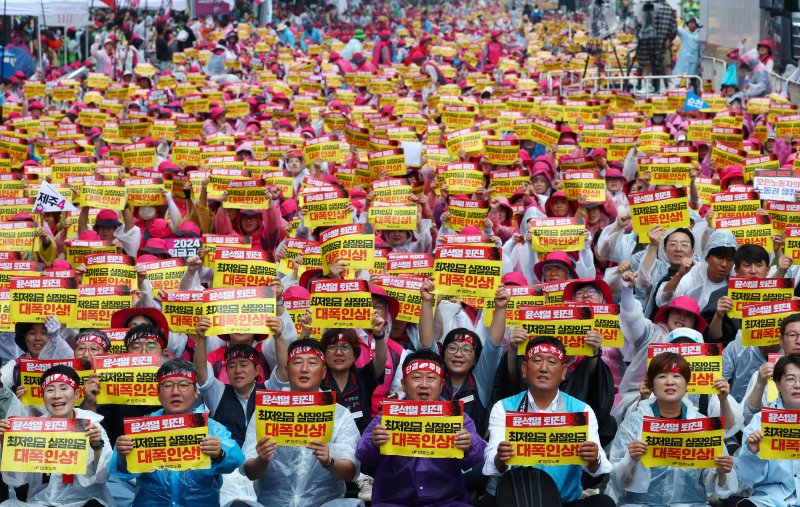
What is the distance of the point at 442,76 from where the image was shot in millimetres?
24312

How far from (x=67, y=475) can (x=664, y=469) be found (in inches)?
121

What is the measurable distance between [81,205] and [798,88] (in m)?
12.7

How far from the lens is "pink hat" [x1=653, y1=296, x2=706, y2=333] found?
8205mm

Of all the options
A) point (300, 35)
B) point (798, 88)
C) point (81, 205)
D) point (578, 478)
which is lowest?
point (578, 478)

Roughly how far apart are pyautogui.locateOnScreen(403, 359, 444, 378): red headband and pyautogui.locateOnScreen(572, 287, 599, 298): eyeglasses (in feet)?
5.44

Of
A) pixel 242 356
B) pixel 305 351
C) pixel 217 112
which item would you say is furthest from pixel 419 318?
pixel 217 112

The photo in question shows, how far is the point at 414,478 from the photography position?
692cm

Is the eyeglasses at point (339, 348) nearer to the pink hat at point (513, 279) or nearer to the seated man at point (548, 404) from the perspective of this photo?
the seated man at point (548, 404)

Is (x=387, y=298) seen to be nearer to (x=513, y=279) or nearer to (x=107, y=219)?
(x=513, y=279)

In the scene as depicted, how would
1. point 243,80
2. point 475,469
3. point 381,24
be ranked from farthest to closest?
point 381,24
point 243,80
point 475,469

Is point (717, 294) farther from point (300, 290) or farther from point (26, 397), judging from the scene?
point (26, 397)

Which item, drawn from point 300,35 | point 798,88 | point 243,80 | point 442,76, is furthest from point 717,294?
point 300,35

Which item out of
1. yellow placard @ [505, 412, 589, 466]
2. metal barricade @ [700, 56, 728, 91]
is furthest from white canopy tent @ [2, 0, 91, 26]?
yellow placard @ [505, 412, 589, 466]

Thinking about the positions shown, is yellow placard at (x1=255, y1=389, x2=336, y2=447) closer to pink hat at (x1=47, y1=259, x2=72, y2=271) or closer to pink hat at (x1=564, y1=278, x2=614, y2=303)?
pink hat at (x1=564, y1=278, x2=614, y2=303)
